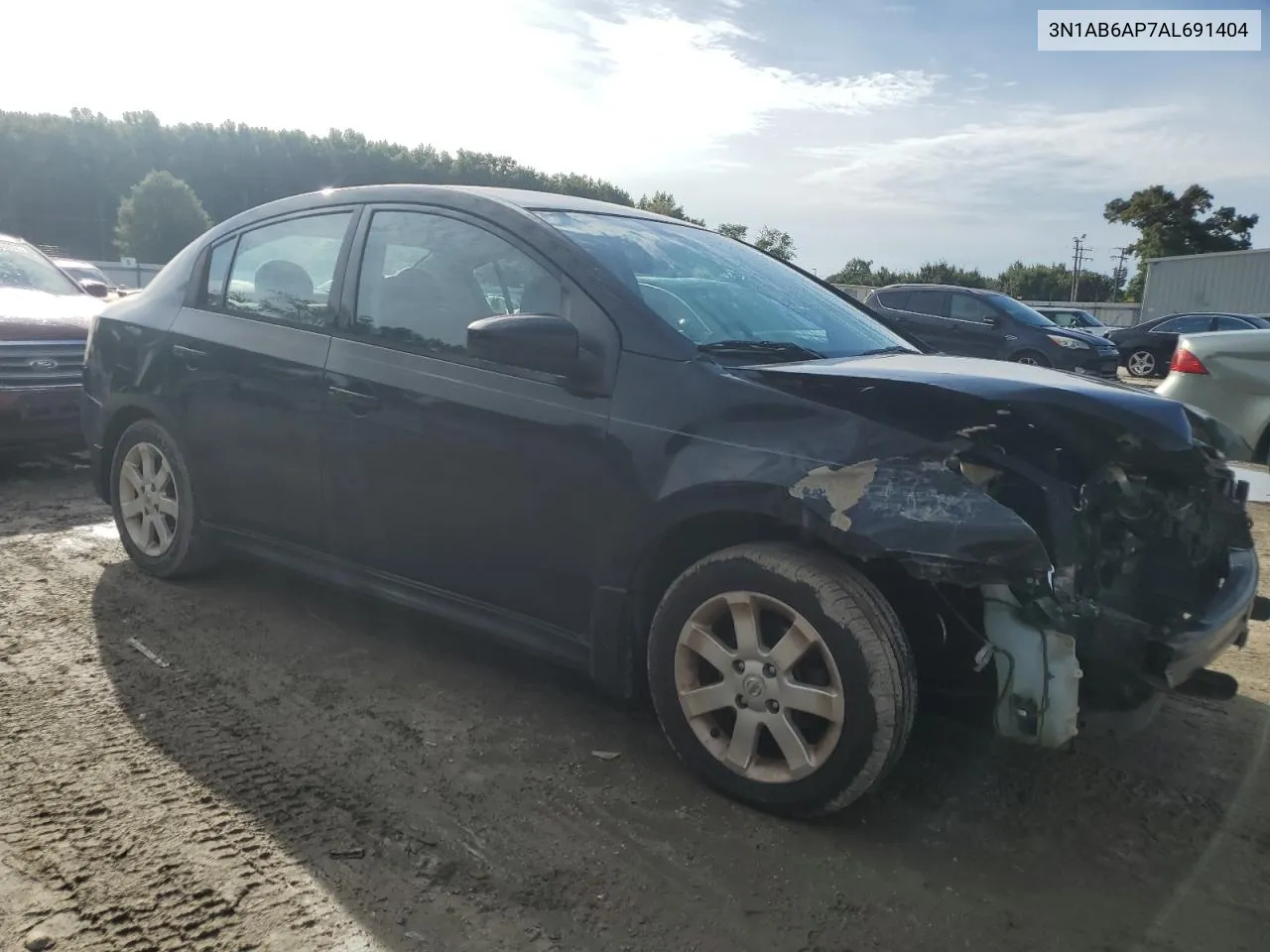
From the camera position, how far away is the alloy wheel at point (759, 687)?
257 cm

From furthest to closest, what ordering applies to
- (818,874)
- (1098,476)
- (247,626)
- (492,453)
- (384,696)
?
(247,626) < (384,696) < (492,453) < (1098,476) < (818,874)

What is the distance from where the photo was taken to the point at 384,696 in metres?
3.39

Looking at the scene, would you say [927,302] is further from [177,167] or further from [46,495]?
[177,167]

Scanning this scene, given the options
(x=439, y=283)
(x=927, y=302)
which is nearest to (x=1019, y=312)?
(x=927, y=302)

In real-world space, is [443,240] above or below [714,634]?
above

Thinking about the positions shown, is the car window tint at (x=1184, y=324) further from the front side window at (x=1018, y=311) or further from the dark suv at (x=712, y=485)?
the dark suv at (x=712, y=485)

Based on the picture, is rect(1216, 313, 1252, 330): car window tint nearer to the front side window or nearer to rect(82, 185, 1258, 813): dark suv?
the front side window

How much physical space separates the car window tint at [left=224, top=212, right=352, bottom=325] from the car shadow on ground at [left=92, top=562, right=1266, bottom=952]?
1.30 meters

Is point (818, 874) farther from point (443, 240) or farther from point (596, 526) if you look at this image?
point (443, 240)

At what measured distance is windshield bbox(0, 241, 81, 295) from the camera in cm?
749

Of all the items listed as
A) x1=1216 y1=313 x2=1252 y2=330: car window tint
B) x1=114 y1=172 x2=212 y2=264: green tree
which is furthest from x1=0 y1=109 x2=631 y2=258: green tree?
x1=1216 y1=313 x2=1252 y2=330: car window tint

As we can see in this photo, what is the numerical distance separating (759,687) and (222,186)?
84.1 m

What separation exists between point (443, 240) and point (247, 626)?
5.75 ft

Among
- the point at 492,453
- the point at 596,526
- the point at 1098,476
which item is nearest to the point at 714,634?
the point at 596,526
